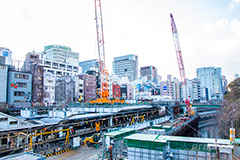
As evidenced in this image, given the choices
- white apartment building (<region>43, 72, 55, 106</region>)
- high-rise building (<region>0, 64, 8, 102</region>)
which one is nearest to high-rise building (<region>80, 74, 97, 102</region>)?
white apartment building (<region>43, 72, 55, 106</region>)

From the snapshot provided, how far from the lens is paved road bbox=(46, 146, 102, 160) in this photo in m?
20.4

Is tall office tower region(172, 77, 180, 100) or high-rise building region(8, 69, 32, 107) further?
tall office tower region(172, 77, 180, 100)

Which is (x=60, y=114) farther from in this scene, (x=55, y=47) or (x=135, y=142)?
(x=55, y=47)

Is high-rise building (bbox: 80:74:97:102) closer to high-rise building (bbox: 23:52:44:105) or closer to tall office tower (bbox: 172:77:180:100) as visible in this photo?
high-rise building (bbox: 23:52:44:105)

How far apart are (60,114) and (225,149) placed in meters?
28.1

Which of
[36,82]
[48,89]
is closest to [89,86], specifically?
[48,89]

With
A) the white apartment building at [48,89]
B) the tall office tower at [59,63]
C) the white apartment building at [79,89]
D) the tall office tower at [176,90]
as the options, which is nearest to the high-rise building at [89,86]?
the white apartment building at [79,89]

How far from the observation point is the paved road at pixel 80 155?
66.9 ft

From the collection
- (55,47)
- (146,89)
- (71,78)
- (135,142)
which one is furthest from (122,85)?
(135,142)

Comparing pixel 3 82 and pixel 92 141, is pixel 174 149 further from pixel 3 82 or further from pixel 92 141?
pixel 3 82

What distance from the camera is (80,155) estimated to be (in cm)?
2133

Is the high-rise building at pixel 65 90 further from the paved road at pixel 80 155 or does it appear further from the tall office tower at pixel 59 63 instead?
the paved road at pixel 80 155

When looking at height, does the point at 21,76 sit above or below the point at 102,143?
above

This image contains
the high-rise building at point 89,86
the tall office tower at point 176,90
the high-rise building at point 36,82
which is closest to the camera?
the high-rise building at point 36,82
